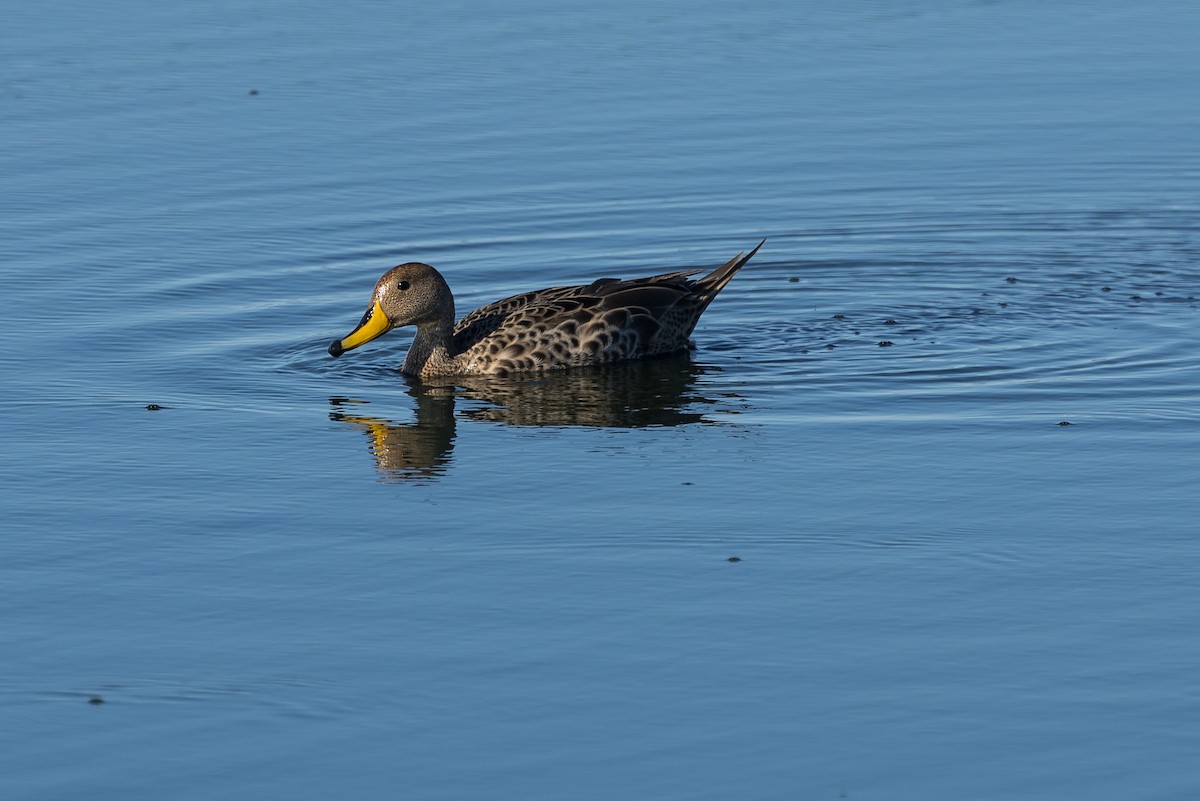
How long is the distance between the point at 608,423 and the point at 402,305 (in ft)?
7.20

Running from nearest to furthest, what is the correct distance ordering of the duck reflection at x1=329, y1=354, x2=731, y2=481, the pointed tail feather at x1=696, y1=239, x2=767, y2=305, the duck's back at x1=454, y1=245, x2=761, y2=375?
the duck reflection at x1=329, y1=354, x2=731, y2=481, the duck's back at x1=454, y1=245, x2=761, y2=375, the pointed tail feather at x1=696, y1=239, x2=767, y2=305

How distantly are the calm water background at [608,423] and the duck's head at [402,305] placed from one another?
1.00 feet

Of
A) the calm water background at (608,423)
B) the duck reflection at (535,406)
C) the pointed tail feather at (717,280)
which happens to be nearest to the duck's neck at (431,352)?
the duck reflection at (535,406)

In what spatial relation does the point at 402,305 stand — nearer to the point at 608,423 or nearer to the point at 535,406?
the point at 535,406

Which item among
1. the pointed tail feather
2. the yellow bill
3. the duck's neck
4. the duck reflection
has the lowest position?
the duck reflection

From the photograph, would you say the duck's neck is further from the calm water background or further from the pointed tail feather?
the pointed tail feather

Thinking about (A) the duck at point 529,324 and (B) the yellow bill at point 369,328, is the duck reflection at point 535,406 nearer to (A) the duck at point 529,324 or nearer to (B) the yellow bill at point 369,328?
(A) the duck at point 529,324

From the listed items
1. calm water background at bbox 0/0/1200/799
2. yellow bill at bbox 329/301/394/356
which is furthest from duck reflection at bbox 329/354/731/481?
yellow bill at bbox 329/301/394/356

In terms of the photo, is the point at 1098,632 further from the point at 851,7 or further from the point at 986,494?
the point at 851,7

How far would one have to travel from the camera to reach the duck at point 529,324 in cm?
1307

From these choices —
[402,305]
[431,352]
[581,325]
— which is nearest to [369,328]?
[402,305]

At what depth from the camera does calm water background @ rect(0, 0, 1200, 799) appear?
23.6ft

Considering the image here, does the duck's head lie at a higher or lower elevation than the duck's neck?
higher

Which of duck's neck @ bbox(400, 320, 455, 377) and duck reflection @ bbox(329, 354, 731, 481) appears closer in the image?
duck reflection @ bbox(329, 354, 731, 481)
